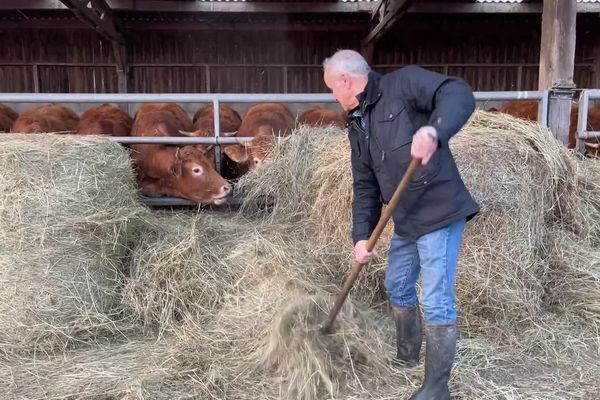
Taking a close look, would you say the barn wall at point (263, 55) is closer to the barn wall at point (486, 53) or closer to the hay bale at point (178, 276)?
the barn wall at point (486, 53)

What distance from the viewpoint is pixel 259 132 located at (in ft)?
19.7

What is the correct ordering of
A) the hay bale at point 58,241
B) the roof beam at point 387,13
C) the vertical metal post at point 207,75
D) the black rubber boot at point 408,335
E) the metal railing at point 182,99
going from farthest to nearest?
the vertical metal post at point 207,75
the roof beam at point 387,13
the metal railing at point 182,99
the hay bale at point 58,241
the black rubber boot at point 408,335

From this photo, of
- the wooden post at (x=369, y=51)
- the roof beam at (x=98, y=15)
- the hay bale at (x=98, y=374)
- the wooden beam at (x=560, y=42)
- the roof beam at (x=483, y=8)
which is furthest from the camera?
the wooden post at (x=369, y=51)

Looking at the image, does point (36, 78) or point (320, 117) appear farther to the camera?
point (36, 78)

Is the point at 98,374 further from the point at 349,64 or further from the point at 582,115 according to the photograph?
the point at 582,115

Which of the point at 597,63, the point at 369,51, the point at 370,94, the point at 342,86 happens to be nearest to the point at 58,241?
the point at 342,86

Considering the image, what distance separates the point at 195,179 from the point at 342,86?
3.19m

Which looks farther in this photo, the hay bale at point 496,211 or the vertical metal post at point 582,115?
the vertical metal post at point 582,115

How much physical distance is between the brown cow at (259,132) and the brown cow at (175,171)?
302mm

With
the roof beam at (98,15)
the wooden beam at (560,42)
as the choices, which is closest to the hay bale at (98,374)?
the wooden beam at (560,42)

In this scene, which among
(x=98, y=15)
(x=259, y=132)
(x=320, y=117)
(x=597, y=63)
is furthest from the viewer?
(x=597, y=63)

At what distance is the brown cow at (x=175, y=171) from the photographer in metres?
5.49

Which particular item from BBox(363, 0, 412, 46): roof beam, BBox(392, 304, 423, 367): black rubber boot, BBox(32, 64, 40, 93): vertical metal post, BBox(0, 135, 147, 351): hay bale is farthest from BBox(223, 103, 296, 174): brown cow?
BBox(32, 64, 40, 93): vertical metal post

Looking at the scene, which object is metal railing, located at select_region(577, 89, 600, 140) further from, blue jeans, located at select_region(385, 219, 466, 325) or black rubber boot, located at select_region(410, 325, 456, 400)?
black rubber boot, located at select_region(410, 325, 456, 400)
